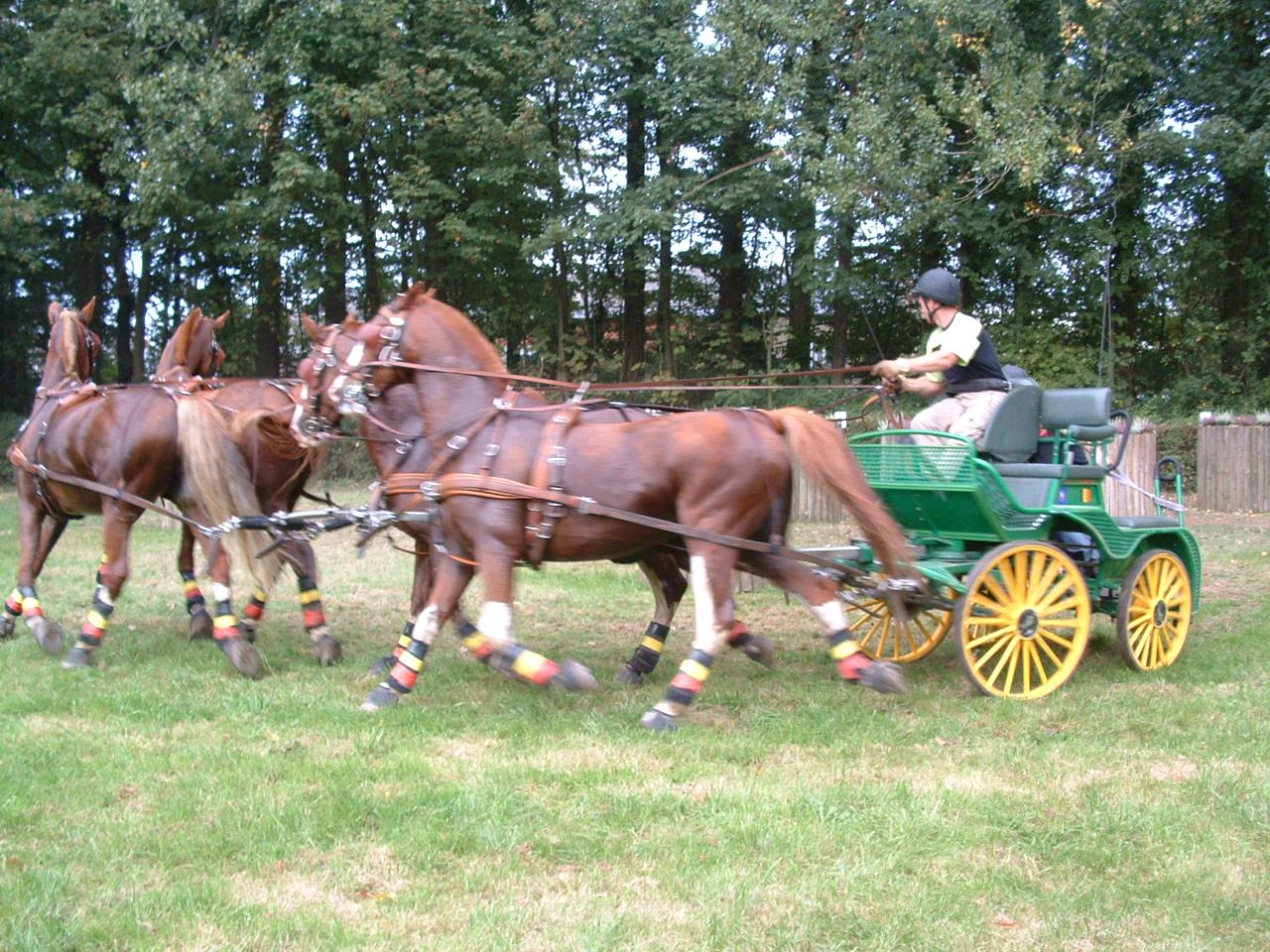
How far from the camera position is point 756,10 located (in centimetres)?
1908

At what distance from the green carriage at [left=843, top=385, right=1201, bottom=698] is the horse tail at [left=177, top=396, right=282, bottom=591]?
381cm

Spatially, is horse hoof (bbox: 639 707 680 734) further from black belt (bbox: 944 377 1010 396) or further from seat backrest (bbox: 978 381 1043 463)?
black belt (bbox: 944 377 1010 396)

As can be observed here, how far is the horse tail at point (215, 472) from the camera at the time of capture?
7348 millimetres

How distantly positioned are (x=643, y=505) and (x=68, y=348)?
475 centimetres

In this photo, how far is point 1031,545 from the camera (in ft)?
20.8

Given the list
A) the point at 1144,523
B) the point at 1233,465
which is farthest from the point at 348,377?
the point at 1233,465

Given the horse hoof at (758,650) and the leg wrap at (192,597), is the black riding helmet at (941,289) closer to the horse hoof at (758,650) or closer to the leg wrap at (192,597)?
the horse hoof at (758,650)

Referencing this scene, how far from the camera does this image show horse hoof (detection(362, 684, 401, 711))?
613 centimetres

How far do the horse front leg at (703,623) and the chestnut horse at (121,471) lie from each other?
2780 mm

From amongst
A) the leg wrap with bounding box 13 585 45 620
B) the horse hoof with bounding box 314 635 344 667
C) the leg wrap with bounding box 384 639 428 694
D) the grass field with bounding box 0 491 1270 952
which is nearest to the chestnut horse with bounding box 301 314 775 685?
the leg wrap with bounding box 384 639 428 694

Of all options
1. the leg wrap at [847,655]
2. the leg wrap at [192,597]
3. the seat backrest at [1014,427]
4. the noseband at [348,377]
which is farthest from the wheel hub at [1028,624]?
the leg wrap at [192,597]

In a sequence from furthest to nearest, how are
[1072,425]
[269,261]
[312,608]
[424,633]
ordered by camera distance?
[269,261] < [312,608] < [1072,425] < [424,633]

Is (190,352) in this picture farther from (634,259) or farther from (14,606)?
(634,259)

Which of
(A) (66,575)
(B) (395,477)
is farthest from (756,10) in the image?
(B) (395,477)
